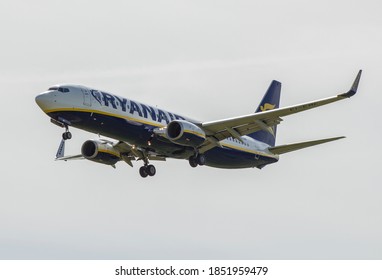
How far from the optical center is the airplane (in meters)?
54.3

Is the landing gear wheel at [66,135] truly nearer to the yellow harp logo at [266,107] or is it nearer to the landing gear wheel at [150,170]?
the landing gear wheel at [150,170]

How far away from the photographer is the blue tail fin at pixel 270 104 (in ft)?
221

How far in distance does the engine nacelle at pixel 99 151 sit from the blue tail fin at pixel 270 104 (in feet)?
35.6

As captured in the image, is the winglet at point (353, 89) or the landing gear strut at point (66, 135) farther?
the landing gear strut at point (66, 135)

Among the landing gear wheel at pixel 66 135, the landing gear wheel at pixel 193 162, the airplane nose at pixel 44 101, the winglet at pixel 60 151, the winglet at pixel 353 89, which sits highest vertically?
the winglet at pixel 60 151

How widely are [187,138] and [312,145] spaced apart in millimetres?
8949

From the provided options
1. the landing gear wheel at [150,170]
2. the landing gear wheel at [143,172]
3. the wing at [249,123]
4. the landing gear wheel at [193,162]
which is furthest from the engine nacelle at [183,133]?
the landing gear wheel at [143,172]

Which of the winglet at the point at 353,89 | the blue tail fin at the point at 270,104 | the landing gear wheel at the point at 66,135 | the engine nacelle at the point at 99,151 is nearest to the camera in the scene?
the winglet at the point at 353,89

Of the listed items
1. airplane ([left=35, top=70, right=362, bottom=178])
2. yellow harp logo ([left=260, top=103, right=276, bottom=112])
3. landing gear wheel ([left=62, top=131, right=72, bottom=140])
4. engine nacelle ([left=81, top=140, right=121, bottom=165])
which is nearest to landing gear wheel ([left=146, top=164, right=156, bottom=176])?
airplane ([left=35, top=70, right=362, bottom=178])

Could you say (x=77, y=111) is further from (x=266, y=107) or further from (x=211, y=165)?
(x=266, y=107)

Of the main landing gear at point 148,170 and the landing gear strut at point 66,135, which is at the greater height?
the main landing gear at point 148,170

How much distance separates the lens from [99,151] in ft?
201

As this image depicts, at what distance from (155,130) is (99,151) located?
5.91 metres

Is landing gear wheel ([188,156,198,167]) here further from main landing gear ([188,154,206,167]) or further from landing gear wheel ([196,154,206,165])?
landing gear wheel ([196,154,206,165])
